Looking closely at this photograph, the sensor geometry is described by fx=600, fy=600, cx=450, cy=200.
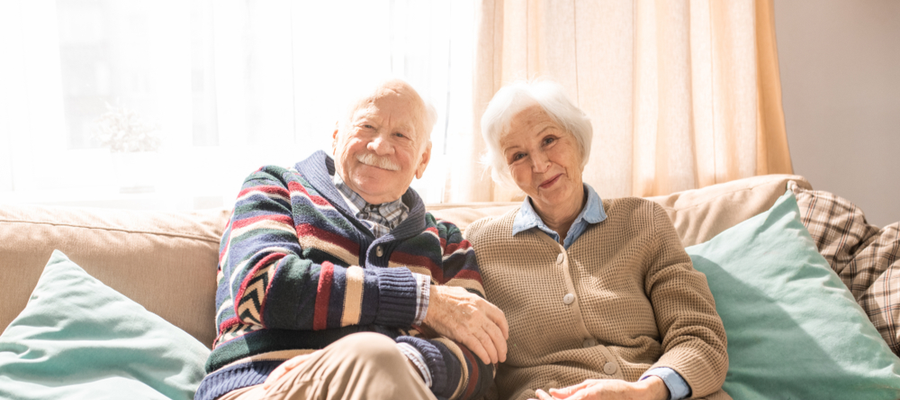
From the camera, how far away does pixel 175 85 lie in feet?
6.53

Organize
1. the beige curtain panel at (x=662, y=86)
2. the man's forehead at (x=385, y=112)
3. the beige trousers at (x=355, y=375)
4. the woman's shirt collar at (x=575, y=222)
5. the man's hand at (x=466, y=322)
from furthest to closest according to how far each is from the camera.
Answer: the beige curtain panel at (x=662, y=86) → the woman's shirt collar at (x=575, y=222) → the man's forehead at (x=385, y=112) → the man's hand at (x=466, y=322) → the beige trousers at (x=355, y=375)

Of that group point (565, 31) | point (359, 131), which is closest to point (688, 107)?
point (565, 31)

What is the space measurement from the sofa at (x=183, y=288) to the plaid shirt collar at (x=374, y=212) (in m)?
0.39

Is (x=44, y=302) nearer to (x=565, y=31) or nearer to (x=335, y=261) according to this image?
(x=335, y=261)

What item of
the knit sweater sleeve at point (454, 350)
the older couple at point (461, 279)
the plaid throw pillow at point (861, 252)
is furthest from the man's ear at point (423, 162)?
the plaid throw pillow at point (861, 252)

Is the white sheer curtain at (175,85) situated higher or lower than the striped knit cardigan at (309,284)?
higher

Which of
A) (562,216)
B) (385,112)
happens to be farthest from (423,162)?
(562,216)

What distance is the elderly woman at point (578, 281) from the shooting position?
1.35 meters

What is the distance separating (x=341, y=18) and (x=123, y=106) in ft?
2.60

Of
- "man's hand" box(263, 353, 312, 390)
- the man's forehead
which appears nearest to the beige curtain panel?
the man's forehead

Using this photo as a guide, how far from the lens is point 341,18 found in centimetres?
217

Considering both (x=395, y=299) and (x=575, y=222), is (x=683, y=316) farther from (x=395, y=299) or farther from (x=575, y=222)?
(x=395, y=299)

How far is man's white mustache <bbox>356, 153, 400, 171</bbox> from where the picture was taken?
144cm

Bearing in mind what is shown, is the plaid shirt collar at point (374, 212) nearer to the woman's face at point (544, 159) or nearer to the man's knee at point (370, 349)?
the woman's face at point (544, 159)
